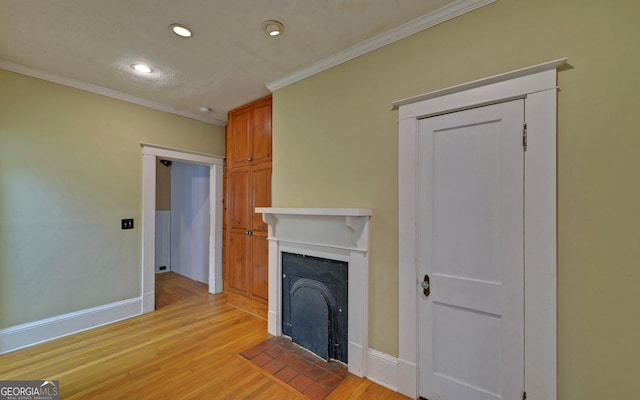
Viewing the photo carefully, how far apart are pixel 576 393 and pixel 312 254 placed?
1.83 meters

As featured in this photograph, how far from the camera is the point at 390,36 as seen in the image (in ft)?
6.34

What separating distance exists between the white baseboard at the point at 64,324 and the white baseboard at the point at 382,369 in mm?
2879

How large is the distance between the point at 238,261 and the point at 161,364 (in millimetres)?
1393

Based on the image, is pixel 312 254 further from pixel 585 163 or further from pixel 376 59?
pixel 585 163

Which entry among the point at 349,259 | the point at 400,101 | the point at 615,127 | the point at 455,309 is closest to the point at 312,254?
the point at 349,259

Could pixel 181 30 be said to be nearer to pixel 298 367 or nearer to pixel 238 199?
pixel 238 199

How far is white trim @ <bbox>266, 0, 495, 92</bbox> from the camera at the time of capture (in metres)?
1.64

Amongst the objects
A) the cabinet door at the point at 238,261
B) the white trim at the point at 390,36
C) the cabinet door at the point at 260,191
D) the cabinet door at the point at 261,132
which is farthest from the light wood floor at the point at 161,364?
the white trim at the point at 390,36

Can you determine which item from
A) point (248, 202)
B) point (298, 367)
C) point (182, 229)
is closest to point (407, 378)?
point (298, 367)

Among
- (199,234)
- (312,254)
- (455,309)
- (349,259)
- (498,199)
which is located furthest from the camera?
(199,234)

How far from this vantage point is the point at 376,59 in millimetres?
2041

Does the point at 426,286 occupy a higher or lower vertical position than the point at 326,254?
lower

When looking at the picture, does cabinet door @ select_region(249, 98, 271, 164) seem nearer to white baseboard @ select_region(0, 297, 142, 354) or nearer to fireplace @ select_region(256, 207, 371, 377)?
fireplace @ select_region(256, 207, 371, 377)

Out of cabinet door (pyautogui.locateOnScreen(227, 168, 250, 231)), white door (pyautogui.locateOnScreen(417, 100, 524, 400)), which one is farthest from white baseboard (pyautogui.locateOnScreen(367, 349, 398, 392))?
cabinet door (pyautogui.locateOnScreen(227, 168, 250, 231))
